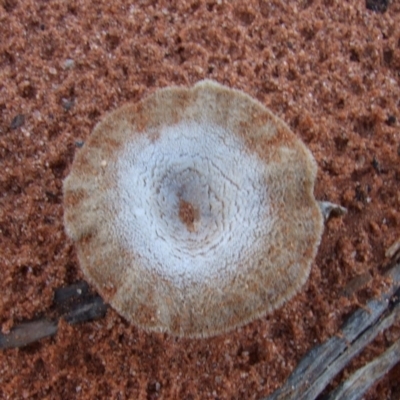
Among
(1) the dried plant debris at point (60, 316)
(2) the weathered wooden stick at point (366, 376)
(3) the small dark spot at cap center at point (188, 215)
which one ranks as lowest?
(1) the dried plant debris at point (60, 316)

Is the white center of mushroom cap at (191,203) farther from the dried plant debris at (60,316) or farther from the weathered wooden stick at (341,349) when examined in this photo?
the weathered wooden stick at (341,349)

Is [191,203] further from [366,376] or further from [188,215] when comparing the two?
[366,376]

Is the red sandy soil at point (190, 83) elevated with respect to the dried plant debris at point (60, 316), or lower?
elevated

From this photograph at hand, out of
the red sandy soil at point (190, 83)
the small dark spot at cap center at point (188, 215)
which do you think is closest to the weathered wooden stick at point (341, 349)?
the red sandy soil at point (190, 83)

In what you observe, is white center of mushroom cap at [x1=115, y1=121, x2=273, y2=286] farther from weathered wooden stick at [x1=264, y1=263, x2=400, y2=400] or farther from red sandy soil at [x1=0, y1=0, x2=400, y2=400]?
weathered wooden stick at [x1=264, y1=263, x2=400, y2=400]

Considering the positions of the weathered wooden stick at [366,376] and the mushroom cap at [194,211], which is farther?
the weathered wooden stick at [366,376]

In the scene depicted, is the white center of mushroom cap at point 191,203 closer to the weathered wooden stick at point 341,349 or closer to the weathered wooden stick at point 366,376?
the weathered wooden stick at point 341,349

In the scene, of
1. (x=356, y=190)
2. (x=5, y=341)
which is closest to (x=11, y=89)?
(x=5, y=341)
